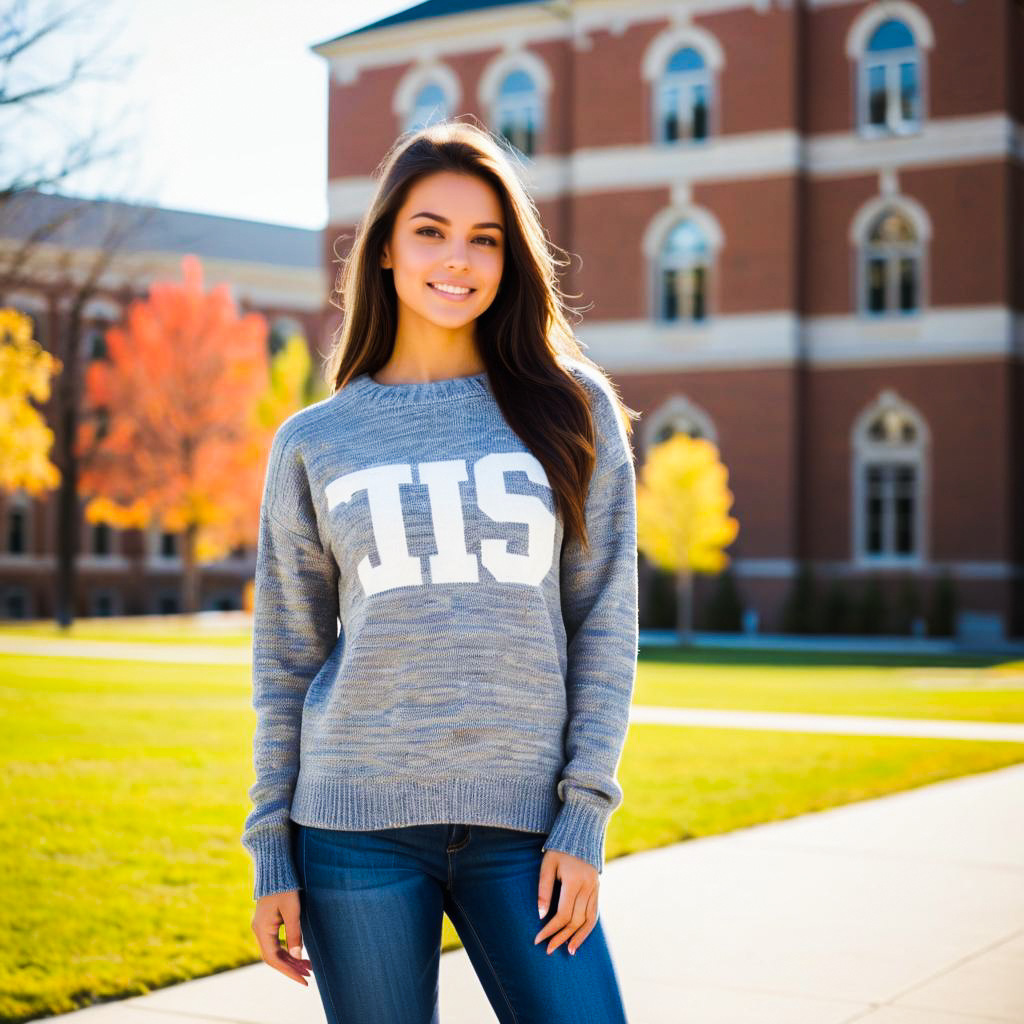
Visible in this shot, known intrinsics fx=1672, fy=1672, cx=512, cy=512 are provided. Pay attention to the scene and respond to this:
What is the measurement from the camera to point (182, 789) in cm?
974

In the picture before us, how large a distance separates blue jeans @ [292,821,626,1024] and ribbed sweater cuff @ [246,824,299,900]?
2.5 inches

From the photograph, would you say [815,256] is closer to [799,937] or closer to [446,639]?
[799,937]

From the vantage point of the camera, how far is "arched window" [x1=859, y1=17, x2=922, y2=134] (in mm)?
30875

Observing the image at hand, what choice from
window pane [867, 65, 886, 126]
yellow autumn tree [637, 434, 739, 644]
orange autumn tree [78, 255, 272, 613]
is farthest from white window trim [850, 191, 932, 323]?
orange autumn tree [78, 255, 272, 613]

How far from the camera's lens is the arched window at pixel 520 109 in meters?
34.1

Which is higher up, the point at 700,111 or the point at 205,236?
the point at 205,236

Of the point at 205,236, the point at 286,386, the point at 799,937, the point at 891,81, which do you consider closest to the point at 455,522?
the point at 799,937

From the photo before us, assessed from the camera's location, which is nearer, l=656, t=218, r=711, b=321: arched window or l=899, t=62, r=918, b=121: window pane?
l=899, t=62, r=918, b=121: window pane

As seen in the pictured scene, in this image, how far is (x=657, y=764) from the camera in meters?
11.5

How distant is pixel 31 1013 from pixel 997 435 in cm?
2707

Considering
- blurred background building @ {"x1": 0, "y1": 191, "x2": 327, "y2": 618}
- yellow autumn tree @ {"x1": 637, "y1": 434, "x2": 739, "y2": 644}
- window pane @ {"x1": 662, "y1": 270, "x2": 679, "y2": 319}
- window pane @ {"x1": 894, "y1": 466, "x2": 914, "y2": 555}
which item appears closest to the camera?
yellow autumn tree @ {"x1": 637, "y1": 434, "x2": 739, "y2": 644}

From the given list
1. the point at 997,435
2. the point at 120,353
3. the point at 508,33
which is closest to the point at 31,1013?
the point at 997,435

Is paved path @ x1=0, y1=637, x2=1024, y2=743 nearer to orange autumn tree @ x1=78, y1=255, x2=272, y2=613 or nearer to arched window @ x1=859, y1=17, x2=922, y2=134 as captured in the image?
arched window @ x1=859, y1=17, x2=922, y2=134

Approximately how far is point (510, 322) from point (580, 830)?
0.95 meters
